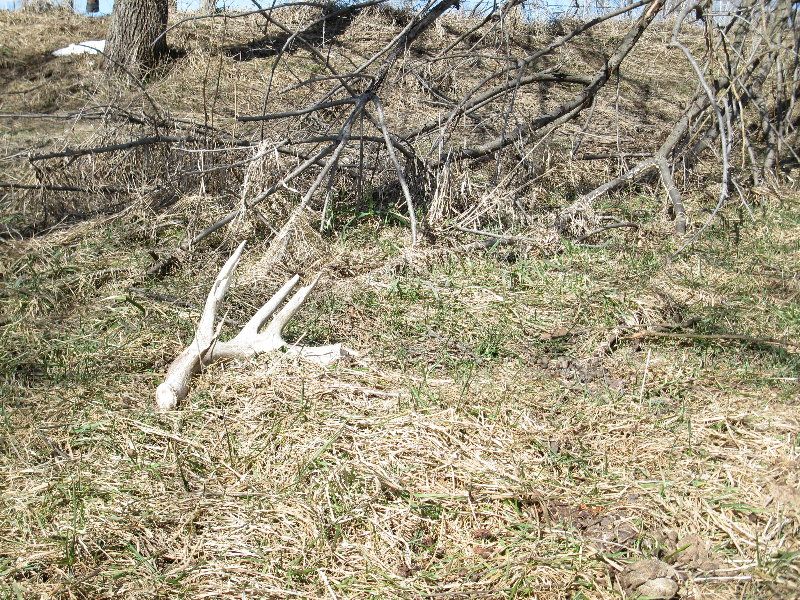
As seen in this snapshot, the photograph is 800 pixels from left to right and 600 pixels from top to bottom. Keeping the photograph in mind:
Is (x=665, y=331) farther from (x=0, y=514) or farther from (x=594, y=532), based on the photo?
(x=0, y=514)

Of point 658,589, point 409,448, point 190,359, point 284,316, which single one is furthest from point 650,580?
point 190,359

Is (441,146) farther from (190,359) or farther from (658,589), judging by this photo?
(658,589)

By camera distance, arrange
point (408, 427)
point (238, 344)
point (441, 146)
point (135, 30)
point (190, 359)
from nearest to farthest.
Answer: point (408, 427) → point (190, 359) → point (238, 344) → point (441, 146) → point (135, 30)

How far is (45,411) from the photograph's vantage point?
345cm

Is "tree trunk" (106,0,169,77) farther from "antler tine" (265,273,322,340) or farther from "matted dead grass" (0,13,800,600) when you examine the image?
"antler tine" (265,273,322,340)

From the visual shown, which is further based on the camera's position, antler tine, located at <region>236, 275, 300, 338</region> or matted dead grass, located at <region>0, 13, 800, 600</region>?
antler tine, located at <region>236, 275, 300, 338</region>

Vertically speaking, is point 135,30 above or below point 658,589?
above

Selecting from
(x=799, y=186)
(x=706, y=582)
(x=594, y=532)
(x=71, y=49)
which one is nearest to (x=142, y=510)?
(x=594, y=532)

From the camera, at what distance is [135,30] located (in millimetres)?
8852

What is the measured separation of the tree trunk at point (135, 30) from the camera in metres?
8.73

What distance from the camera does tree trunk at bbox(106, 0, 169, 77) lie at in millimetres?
8734

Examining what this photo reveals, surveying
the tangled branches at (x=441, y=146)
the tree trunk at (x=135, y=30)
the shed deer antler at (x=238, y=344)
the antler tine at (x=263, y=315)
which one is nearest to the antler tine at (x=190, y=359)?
the shed deer antler at (x=238, y=344)

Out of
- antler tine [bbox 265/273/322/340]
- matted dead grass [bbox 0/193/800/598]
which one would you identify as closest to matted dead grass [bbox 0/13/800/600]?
matted dead grass [bbox 0/193/800/598]

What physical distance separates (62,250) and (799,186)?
20.4 ft
